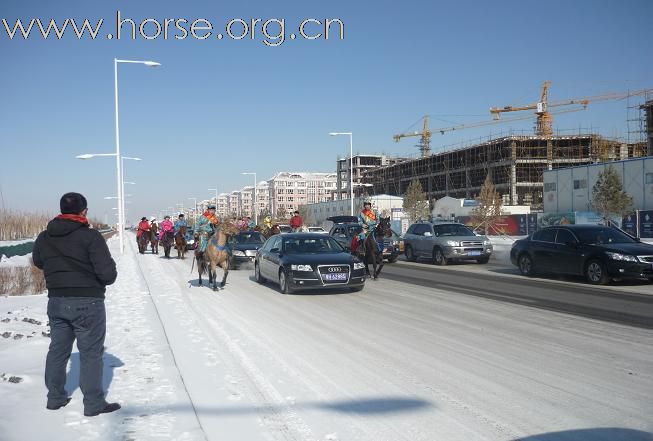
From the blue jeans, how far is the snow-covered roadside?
209mm

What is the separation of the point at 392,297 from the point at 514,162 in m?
88.2

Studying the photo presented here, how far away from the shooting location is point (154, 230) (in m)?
35.6

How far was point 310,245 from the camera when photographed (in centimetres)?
1489

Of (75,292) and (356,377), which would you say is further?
(356,377)

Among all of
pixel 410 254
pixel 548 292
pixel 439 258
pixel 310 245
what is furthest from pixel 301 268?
Result: pixel 410 254

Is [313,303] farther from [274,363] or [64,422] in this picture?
[64,422]

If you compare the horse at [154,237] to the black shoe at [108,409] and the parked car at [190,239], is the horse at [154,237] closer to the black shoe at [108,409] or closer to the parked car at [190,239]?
the parked car at [190,239]

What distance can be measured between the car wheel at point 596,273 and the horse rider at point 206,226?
10.3 metres

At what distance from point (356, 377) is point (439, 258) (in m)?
17.4

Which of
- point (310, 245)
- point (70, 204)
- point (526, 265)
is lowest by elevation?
point (526, 265)

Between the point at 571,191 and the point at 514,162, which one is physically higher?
the point at 514,162

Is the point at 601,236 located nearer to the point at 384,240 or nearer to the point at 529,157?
the point at 384,240

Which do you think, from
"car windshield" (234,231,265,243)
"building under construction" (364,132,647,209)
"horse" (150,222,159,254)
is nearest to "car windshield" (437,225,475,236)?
"car windshield" (234,231,265,243)

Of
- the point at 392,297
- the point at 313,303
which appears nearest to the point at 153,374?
the point at 313,303
